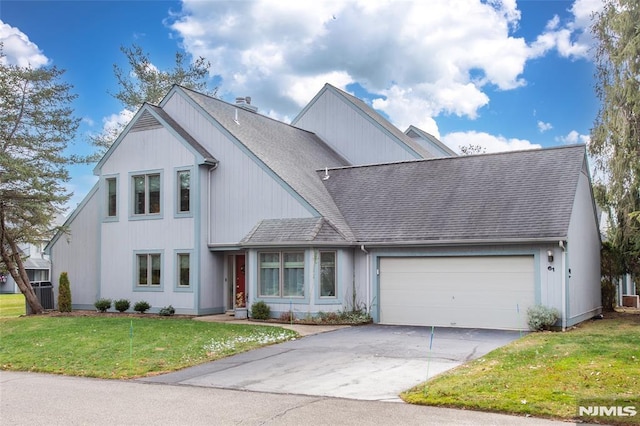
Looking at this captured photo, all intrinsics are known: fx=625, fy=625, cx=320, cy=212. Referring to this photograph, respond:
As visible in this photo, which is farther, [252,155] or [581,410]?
[252,155]

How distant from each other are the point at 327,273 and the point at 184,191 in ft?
20.4

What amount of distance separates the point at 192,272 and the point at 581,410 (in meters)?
15.4

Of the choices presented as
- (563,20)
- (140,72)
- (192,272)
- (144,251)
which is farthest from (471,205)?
(140,72)

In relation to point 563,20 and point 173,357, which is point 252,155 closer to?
point 173,357

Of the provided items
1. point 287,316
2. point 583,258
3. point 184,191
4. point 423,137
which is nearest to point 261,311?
point 287,316

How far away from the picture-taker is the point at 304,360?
1235 centimetres

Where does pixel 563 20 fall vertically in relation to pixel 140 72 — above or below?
below

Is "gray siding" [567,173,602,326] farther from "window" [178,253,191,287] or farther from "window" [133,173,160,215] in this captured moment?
"window" [133,173,160,215]

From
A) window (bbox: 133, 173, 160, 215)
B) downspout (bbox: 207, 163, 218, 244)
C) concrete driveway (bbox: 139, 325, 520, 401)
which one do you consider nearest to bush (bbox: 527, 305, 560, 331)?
concrete driveway (bbox: 139, 325, 520, 401)

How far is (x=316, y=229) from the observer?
62.2ft

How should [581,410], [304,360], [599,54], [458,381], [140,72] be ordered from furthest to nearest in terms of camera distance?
[140,72]
[599,54]
[304,360]
[458,381]
[581,410]

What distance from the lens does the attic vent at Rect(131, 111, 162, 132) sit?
22.4 meters

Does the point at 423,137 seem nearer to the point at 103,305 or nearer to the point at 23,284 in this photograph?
the point at 103,305

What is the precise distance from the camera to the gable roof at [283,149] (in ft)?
67.2
